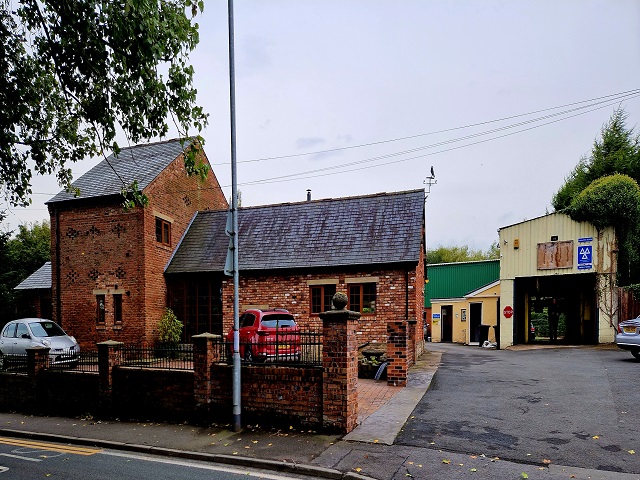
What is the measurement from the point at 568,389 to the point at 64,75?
1247cm

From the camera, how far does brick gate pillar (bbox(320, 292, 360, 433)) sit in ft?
26.5

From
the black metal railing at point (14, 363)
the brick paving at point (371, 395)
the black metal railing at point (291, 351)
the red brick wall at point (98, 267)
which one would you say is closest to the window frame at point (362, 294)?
the brick paving at point (371, 395)

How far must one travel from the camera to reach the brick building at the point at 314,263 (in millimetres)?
17234

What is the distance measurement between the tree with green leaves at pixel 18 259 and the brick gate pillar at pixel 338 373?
78.1ft

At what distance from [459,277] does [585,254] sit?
54.7 feet

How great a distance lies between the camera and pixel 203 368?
30.4ft

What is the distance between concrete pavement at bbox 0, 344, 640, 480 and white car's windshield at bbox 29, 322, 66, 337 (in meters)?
6.86

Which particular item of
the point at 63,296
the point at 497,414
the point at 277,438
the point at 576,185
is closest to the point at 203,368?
the point at 277,438

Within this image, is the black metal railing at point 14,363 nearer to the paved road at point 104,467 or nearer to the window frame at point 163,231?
the paved road at point 104,467

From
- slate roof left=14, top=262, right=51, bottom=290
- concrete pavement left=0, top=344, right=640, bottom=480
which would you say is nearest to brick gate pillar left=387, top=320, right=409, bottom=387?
concrete pavement left=0, top=344, right=640, bottom=480

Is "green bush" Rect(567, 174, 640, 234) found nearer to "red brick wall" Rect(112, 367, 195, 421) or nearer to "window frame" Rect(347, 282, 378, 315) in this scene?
"window frame" Rect(347, 282, 378, 315)

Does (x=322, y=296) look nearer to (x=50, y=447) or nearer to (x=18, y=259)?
(x=50, y=447)

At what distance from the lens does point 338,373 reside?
8117 mm

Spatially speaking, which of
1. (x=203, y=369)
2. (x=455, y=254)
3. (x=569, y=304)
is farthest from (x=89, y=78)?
(x=455, y=254)
